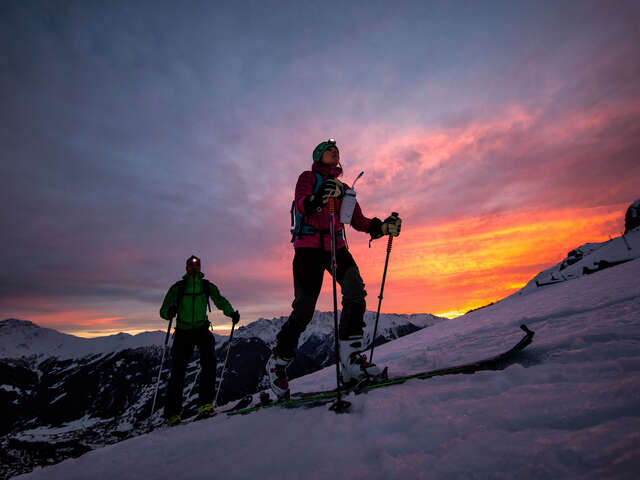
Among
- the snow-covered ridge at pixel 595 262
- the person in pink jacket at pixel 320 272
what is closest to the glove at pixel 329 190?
the person in pink jacket at pixel 320 272

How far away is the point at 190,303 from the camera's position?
6.52 meters

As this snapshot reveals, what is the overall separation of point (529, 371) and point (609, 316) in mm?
2400

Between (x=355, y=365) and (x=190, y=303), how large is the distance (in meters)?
4.28

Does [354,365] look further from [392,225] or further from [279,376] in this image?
[392,225]

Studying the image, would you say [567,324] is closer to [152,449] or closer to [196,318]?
[152,449]

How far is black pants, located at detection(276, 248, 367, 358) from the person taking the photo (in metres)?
4.05

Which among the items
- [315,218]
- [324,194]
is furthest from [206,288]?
[324,194]

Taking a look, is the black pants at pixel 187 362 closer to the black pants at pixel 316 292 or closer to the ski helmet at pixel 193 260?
the ski helmet at pixel 193 260

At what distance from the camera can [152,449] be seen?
3.13 m

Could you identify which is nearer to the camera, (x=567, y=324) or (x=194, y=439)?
(x=194, y=439)

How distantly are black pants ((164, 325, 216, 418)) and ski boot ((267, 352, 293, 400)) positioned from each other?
6.96ft

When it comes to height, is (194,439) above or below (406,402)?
below

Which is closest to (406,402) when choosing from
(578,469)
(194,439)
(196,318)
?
(578,469)

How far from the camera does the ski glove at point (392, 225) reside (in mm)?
4703
